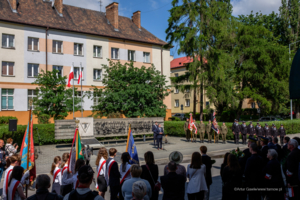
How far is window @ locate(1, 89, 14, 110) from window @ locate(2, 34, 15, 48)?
482cm

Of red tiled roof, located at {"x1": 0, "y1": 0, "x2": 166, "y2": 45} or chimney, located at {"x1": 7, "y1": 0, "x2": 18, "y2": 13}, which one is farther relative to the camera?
chimney, located at {"x1": 7, "y1": 0, "x2": 18, "y2": 13}

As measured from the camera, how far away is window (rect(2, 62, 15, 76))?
27.1 metres

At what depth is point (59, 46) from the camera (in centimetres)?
3048

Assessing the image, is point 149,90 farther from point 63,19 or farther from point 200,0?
point 63,19

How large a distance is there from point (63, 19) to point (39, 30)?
4.33 m

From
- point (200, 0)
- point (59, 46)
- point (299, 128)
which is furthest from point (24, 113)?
point (299, 128)

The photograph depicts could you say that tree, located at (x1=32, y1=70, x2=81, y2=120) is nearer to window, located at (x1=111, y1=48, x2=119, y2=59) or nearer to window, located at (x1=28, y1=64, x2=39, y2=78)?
window, located at (x1=28, y1=64, x2=39, y2=78)

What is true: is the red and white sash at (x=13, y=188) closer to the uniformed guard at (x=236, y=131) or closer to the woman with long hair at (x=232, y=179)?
the woman with long hair at (x=232, y=179)

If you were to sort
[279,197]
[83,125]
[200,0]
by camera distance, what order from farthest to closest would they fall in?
[200,0] → [83,125] → [279,197]

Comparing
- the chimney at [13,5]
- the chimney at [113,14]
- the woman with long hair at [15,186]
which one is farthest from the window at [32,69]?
the woman with long hair at [15,186]

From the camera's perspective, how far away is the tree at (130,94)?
2239 cm

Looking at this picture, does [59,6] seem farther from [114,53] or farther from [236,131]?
[236,131]

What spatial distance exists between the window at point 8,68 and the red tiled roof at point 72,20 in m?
4.56

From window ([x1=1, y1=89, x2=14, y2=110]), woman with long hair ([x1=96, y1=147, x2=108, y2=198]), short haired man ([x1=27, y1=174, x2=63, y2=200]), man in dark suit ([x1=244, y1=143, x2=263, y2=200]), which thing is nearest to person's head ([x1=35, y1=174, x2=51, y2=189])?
short haired man ([x1=27, y1=174, x2=63, y2=200])
